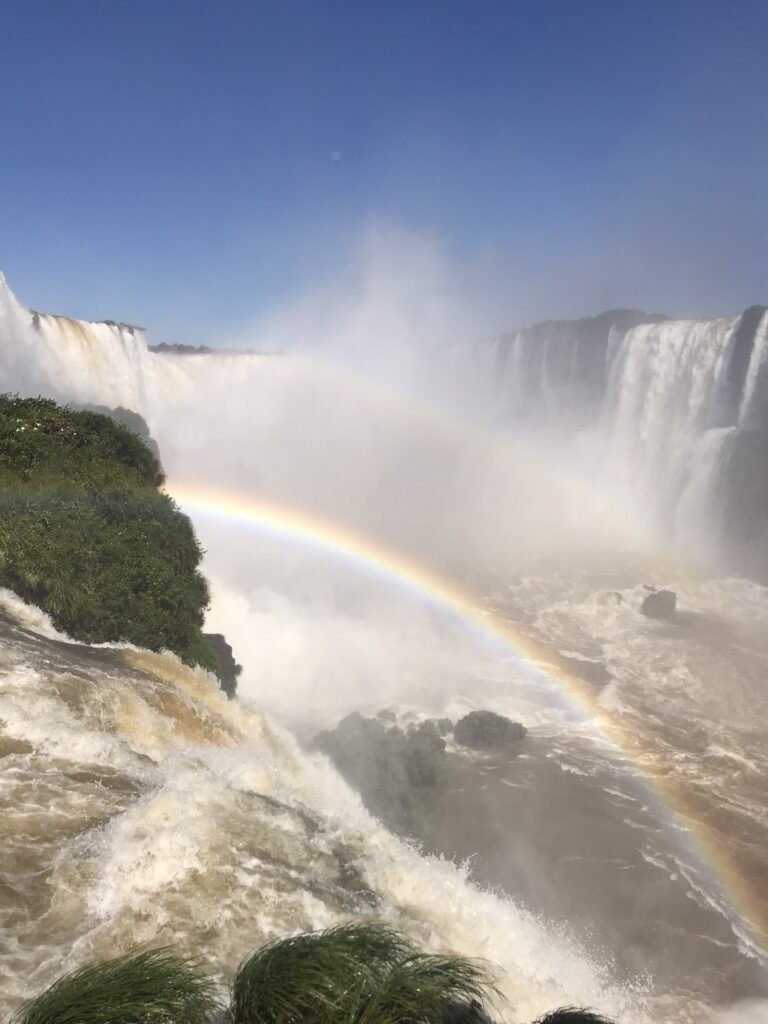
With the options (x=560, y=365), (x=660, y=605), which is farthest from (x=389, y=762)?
(x=560, y=365)

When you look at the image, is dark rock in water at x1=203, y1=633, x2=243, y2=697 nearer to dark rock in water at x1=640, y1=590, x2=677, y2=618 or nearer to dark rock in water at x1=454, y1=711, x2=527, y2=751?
dark rock in water at x1=454, y1=711, x2=527, y2=751

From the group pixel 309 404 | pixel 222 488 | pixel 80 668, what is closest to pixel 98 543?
pixel 80 668

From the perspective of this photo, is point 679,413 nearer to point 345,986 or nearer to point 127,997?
point 345,986

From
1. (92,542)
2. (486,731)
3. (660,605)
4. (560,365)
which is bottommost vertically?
(486,731)

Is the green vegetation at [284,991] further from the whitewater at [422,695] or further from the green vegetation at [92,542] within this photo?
the green vegetation at [92,542]

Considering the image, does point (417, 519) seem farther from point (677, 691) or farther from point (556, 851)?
point (556, 851)
